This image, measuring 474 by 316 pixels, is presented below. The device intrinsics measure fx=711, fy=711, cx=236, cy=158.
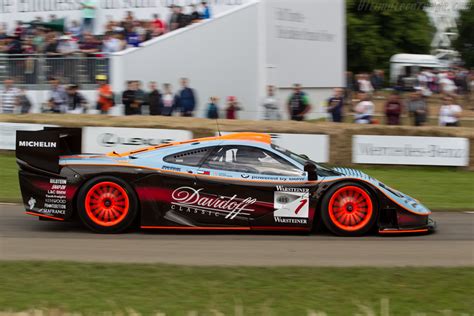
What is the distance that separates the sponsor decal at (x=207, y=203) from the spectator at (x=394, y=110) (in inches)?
369

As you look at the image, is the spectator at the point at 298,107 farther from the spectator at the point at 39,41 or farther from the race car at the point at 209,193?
the race car at the point at 209,193

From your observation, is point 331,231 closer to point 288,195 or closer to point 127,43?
point 288,195

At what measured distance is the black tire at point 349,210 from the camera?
8.63m

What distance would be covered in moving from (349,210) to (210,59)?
14.7m

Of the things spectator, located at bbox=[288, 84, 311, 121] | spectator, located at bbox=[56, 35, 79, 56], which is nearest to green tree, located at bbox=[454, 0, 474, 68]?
spectator, located at bbox=[288, 84, 311, 121]

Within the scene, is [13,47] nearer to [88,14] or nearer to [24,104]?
[24,104]

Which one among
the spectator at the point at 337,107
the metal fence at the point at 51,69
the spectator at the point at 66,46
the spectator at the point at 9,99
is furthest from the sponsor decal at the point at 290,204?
the spectator at the point at 66,46

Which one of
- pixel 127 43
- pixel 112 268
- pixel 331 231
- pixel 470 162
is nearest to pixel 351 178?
pixel 331 231

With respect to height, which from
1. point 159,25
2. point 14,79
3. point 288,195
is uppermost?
point 159,25

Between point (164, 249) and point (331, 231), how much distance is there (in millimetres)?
2146

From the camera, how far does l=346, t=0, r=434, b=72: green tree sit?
4703 cm

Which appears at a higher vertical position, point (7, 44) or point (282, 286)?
point (7, 44)

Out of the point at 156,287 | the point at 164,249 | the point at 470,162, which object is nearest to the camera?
the point at 156,287

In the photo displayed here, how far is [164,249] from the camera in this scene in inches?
308
